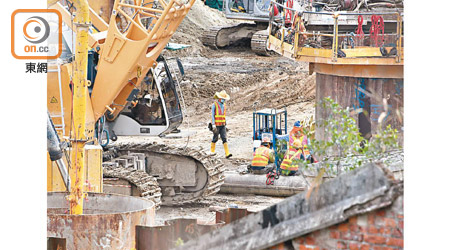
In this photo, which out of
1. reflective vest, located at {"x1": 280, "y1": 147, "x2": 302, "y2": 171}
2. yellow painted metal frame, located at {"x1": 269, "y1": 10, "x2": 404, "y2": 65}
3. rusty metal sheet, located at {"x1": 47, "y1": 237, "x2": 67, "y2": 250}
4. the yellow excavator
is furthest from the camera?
reflective vest, located at {"x1": 280, "y1": 147, "x2": 302, "y2": 171}

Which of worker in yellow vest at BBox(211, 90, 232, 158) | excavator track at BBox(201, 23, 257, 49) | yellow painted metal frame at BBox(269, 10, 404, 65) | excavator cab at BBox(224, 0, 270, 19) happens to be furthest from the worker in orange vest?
excavator track at BBox(201, 23, 257, 49)

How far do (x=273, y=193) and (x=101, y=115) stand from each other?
10.1ft

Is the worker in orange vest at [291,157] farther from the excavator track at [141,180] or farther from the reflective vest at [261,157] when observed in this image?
the excavator track at [141,180]

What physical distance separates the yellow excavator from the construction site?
16 mm

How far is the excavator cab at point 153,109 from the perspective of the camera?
13.0m

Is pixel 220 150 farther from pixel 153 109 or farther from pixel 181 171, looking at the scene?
pixel 181 171

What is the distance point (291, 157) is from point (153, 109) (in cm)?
228

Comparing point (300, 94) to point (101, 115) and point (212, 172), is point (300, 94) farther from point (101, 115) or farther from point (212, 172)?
point (101, 115)

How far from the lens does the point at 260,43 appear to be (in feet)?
78.0

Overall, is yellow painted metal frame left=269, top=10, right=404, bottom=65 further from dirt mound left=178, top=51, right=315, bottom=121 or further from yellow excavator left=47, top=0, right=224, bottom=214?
dirt mound left=178, top=51, right=315, bottom=121

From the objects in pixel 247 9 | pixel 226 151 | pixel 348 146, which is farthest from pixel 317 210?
pixel 247 9

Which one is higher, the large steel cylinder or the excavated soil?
the excavated soil

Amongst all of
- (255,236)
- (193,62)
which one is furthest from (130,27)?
(193,62)

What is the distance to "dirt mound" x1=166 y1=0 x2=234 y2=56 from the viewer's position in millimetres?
25406
